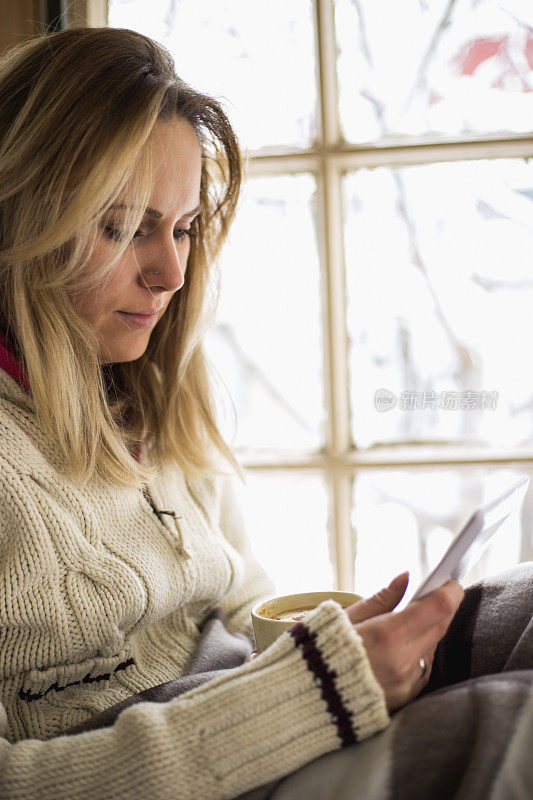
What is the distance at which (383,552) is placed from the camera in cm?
166

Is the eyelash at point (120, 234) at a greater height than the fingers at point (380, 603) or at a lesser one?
greater

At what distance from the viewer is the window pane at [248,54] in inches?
60.1

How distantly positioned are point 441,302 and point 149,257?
0.77 metres

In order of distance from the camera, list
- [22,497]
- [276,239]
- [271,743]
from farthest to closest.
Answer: [276,239]
[22,497]
[271,743]

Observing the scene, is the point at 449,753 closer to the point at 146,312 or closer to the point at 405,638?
the point at 405,638

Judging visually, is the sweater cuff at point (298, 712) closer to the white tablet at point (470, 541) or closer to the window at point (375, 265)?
the white tablet at point (470, 541)

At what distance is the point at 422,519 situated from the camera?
5.34 feet

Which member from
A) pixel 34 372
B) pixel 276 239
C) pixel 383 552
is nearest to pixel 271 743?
pixel 34 372

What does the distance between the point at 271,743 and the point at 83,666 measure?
32 centimetres

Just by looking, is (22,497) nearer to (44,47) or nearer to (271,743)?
(271,743)

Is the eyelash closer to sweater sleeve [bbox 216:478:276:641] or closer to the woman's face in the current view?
the woman's face

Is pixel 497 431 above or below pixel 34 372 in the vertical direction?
below

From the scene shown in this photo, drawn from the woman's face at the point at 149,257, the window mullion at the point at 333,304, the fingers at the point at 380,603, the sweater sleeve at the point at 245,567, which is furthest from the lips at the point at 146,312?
the window mullion at the point at 333,304

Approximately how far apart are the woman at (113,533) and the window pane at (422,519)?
555mm
